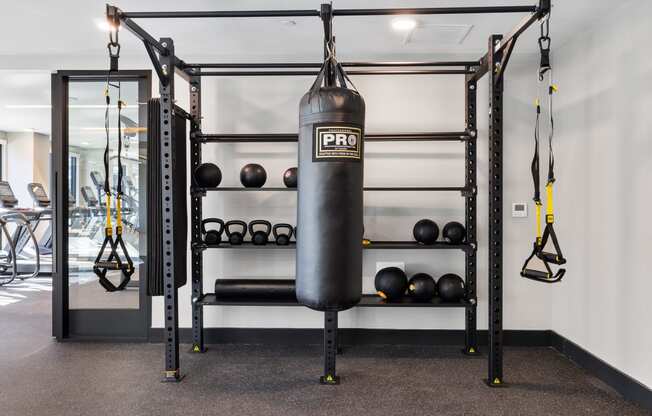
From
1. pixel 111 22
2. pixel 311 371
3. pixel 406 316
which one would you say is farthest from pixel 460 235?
pixel 111 22

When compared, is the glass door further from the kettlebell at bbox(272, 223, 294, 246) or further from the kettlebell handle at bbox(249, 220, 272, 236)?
the kettlebell at bbox(272, 223, 294, 246)

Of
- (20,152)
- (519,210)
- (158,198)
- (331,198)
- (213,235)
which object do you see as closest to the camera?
(331,198)

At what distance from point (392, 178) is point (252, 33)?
1571 mm

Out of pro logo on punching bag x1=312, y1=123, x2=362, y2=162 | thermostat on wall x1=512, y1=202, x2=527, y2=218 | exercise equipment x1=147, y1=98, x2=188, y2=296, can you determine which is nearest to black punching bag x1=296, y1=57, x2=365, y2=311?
pro logo on punching bag x1=312, y1=123, x2=362, y2=162

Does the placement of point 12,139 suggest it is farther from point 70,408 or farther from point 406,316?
point 406,316

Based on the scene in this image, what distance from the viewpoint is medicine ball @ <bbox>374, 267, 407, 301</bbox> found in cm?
316

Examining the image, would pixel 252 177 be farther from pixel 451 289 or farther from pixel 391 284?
pixel 451 289

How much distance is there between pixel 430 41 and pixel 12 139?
28.4 ft

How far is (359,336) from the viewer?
3504 mm

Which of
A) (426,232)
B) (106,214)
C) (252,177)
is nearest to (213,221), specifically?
(252,177)

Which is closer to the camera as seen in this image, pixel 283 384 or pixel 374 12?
pixel 374 12

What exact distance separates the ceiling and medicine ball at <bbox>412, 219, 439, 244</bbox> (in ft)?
4.63

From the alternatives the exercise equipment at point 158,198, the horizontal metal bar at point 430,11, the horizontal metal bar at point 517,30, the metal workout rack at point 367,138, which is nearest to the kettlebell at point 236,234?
the metal workout rack at point 367,138

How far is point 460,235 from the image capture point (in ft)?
10.4
